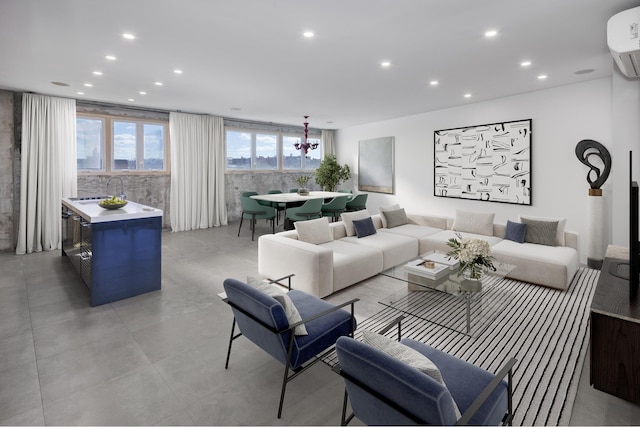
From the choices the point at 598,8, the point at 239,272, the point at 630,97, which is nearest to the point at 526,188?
the point at 630,97

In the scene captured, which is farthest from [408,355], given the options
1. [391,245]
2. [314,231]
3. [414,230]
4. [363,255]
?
[414,230]

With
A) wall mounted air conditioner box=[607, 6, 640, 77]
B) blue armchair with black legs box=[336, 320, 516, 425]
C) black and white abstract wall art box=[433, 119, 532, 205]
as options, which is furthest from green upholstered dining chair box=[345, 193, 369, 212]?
blue armchair with black legs box=[336, 320, 516, 425]

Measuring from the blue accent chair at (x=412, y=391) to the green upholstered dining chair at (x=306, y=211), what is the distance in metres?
5.10

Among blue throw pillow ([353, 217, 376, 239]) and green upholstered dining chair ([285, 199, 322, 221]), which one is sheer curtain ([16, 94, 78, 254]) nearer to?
green upholstered dining chair ([285, 199, 322, 221])

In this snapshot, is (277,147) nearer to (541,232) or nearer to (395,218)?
(395,218)

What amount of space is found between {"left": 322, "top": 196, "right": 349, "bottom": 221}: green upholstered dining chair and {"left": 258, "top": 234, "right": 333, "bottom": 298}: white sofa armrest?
10.6ft

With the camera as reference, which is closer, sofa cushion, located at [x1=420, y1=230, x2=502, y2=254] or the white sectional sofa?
the white sectional sofa

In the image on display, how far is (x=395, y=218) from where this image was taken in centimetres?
565

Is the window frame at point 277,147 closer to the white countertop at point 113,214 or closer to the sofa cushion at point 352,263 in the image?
the white countertop at point 113,214

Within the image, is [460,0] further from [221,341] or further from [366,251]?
[221,341]

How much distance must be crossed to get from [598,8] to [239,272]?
465 cm

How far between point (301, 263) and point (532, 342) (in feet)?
7.30

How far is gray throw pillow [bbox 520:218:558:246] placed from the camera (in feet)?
14.4

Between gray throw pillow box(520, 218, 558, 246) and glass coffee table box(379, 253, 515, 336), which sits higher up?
gray throw pillow box(520, 218, 558, 246)
